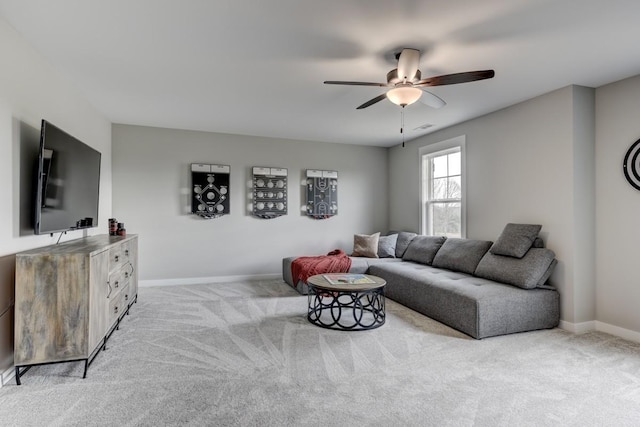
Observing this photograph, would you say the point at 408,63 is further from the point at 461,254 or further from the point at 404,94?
the point at 461,254

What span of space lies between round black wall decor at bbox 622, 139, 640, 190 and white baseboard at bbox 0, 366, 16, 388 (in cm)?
527

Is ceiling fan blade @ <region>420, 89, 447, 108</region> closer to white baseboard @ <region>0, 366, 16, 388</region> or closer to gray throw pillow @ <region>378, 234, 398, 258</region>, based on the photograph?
gray throw pillow @ <region>378, 234, 398, 258</region>

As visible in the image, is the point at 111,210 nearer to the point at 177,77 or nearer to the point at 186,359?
the point at 177,77

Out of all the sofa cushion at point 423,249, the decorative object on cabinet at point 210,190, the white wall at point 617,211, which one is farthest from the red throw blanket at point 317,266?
the white wall at point 617,211

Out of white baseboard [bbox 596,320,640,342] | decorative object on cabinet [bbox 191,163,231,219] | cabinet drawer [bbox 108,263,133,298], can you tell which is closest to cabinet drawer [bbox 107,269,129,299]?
cabinet drawer [bbox 108,263,133,298]

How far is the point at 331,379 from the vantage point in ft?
8.05

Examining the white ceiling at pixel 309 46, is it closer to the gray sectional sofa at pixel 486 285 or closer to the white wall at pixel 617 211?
the white wall at pixel 617 211

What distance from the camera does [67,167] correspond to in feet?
9.93

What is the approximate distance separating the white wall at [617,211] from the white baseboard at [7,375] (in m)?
5.10

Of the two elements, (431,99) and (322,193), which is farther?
→ (322,193)

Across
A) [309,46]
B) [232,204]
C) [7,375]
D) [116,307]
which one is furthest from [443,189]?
[7,375]

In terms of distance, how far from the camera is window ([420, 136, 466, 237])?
5.15 m

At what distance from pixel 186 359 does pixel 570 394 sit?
2718 mm

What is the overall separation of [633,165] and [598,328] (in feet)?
5.40
